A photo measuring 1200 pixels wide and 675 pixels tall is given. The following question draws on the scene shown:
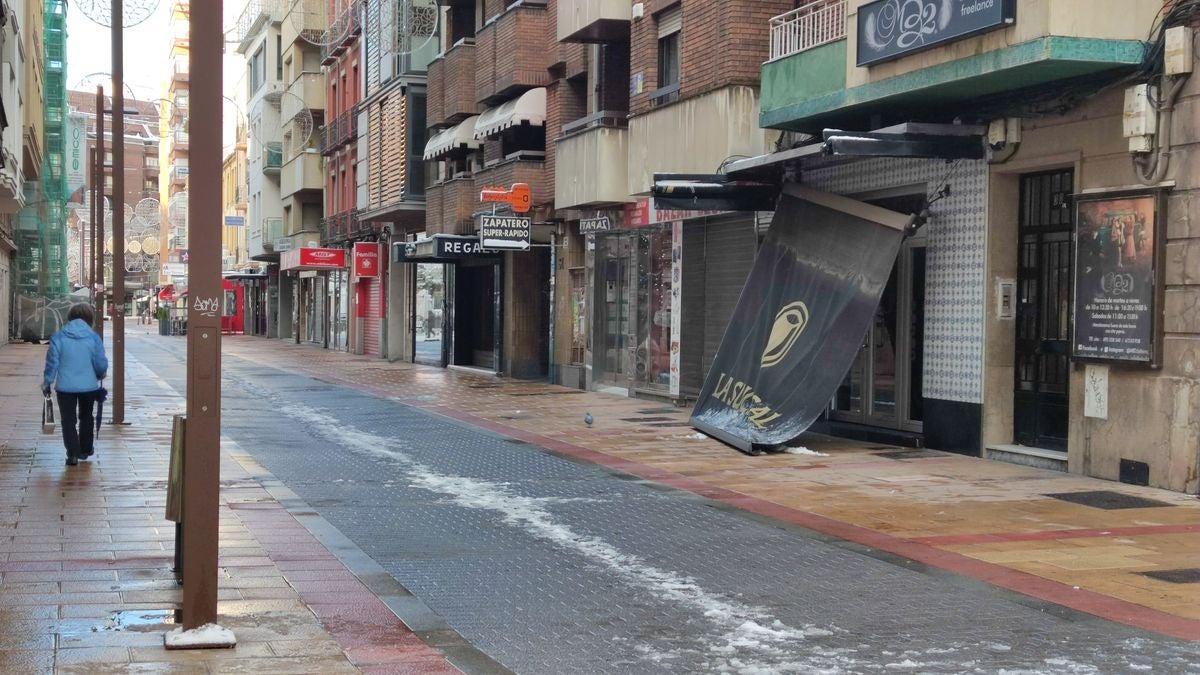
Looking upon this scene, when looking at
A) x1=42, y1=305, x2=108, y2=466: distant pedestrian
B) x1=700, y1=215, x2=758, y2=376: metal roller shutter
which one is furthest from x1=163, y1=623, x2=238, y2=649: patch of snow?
x1=700, y1=215, x2=758, y2=376: metal roller shutter

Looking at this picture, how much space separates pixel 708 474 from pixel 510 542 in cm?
420

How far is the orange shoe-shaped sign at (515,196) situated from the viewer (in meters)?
26.7

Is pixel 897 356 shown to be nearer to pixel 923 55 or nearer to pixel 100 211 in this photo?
pixel 923 55

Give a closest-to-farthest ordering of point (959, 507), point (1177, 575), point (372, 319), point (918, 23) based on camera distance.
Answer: point (1177, 575) → point (959, 507) → point (918, 23) → point (372, 319)

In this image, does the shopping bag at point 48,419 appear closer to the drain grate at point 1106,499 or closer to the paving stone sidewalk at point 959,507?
the paving stone sidewalk at point 959,507

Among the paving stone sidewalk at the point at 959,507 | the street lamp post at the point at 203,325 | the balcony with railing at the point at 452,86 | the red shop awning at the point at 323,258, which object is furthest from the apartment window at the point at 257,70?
the street lamp post at the point at 203,325

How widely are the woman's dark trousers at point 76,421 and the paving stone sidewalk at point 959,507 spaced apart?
16.0 ft

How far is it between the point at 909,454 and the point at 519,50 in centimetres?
1490

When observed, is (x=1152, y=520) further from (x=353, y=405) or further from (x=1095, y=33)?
(x=353, y=405)

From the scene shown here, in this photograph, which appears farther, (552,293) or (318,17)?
(318,17)

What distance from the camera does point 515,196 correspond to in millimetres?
26688

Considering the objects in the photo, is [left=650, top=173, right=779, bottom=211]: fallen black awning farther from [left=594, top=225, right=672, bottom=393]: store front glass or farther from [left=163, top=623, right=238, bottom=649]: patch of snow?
[left=163, top=623, right=238, bottom=649]: patch of snow

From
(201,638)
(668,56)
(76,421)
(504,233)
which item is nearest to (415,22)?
(504,233)

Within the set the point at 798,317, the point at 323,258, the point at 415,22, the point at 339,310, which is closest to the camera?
the point at 798,317
